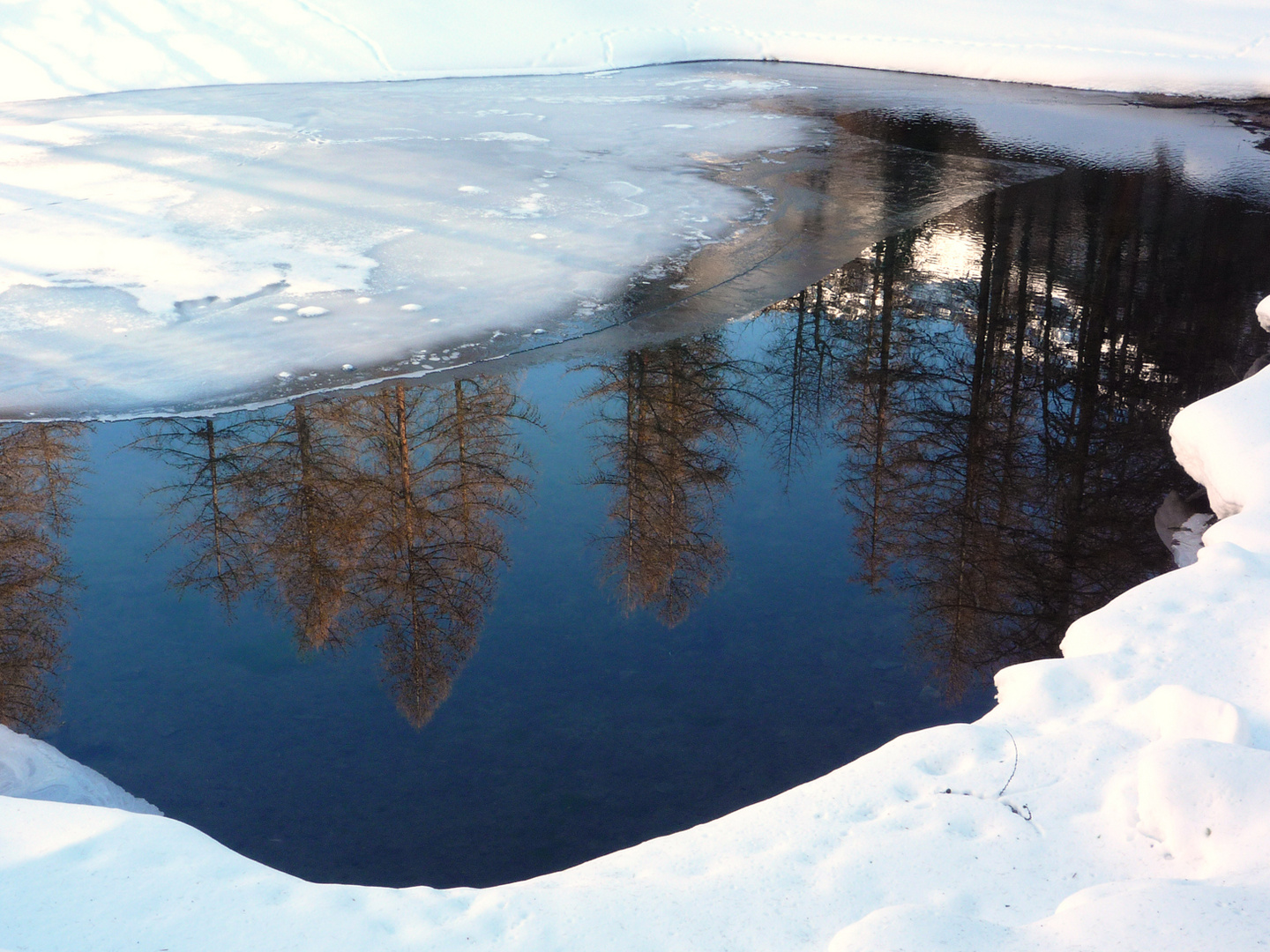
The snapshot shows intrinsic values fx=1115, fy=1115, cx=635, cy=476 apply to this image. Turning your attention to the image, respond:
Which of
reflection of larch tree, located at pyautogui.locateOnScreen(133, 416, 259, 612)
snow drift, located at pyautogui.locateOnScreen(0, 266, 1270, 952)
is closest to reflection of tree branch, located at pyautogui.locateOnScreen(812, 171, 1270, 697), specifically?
snow drift, located at pyautogui.locateOnScreen(0, 266, 1270, 952)

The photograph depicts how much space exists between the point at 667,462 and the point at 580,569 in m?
1.27

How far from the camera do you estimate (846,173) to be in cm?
1250

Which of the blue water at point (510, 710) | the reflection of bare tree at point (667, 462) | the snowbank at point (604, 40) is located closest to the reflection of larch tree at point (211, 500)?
the blue water at point (510, 710)

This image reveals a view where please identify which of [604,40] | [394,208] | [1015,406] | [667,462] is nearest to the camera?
[667,462]

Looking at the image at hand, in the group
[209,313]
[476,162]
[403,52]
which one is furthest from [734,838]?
[403,52]

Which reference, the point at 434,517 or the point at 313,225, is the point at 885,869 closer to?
the point at 434,517

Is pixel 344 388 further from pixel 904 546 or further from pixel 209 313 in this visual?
pixel 904 546

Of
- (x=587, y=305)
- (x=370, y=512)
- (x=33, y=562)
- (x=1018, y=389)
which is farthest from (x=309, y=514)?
(x=1018, y=389)

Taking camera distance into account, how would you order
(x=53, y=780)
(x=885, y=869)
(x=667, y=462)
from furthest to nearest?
(x=667, y=462) → (x=53, y=780) → (x=885, y=869)

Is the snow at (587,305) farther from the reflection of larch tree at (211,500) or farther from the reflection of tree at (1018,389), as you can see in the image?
the reflection of tree at (1018,389)

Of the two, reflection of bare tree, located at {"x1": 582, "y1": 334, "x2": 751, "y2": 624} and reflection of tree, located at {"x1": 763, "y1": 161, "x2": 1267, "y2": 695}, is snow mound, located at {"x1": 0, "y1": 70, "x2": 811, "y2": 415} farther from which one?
reflection of tree, located at {"x1": 763, "y1": 161, "x2": 1267, "y2": 695}

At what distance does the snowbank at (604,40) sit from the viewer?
16.8 m

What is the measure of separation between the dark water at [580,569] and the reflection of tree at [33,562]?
18mm

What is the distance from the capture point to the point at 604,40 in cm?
1920
